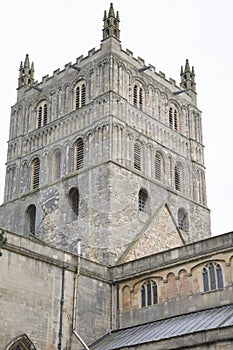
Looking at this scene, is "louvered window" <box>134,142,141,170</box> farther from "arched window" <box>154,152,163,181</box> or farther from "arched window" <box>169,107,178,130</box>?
"arched window" <box>169,107,178,130</box>

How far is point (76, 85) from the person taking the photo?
48.2m

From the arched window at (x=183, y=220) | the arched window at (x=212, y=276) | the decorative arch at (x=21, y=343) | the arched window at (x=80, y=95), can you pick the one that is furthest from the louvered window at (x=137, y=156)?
the decorative arch at (x=21, y=343)

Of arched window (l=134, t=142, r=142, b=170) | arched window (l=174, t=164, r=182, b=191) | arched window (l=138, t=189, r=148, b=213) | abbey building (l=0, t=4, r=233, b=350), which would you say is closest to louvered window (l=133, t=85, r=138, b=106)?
abbey building (l=0, t=4, r=233, b=350)

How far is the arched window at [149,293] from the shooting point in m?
32.9

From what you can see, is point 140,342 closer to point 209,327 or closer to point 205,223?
point 209,327

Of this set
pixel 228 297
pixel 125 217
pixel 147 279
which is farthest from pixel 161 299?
pixel 125 217

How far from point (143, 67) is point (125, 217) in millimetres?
14534

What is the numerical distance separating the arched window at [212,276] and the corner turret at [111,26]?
23.5 m

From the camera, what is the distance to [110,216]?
129 feet

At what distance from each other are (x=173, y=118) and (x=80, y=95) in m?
8.19

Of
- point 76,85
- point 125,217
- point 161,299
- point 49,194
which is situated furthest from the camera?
point 76,85

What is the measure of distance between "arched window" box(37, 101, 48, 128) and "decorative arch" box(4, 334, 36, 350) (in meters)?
23.7

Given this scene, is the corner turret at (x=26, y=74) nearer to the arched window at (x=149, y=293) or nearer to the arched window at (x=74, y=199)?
the arched window at (x=74, y=199)

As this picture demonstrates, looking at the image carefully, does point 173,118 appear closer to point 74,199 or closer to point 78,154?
point 78,154
